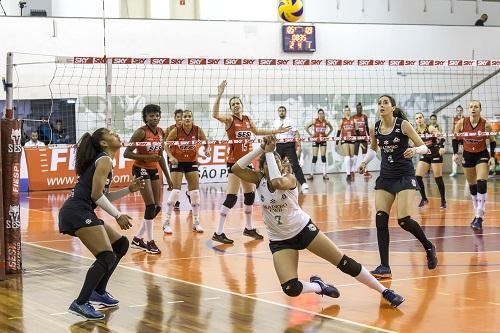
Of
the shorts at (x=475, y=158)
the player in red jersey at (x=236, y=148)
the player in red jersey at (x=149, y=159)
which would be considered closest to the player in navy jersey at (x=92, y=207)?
the player in red jersey at (x=149, y=159)

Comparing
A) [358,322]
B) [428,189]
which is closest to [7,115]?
[358,322]

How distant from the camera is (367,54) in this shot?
2889cm

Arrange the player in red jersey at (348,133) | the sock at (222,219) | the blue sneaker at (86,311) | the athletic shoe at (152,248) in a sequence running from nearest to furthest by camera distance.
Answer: the blue sneaker at (86,311) → the athletic shoe at (152,248) → the sock at (222,219) → the player in red jersey at (348,133)

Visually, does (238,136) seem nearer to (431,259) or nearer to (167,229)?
(167,229)

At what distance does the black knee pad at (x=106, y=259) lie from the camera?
7479 mm

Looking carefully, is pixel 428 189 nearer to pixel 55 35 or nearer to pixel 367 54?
pixel 367 54

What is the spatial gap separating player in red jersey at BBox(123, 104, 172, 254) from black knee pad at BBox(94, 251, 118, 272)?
3.76 meters

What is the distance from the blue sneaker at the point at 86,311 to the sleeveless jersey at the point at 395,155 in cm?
373

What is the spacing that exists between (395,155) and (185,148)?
4.62m

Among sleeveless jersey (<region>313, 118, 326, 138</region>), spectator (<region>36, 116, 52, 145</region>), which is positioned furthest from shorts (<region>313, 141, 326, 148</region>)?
spectator (<region>36, 116, 52, 145</region>)

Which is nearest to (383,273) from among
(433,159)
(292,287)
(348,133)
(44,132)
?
(292,287)

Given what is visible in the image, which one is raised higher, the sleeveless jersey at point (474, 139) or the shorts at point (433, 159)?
the sleeveless jersey at point (474, 139)

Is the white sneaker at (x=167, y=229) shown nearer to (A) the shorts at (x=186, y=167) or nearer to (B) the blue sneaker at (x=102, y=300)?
(A) the shorts at (x=186, y=167)

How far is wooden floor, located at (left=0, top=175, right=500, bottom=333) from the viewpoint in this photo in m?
7.09
